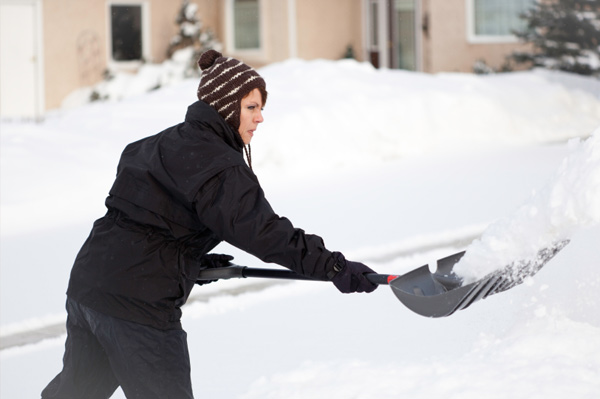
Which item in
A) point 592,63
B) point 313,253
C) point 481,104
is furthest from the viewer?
point 592,63

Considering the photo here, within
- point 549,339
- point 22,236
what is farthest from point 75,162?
point 549,339

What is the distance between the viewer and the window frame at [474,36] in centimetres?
1686

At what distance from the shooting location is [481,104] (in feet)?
40.2

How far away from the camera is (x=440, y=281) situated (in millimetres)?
3236

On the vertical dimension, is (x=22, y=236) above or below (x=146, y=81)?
below

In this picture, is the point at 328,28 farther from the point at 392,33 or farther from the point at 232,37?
the point at 232,37

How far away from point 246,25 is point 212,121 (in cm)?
1705

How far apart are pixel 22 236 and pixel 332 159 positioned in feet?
13.6

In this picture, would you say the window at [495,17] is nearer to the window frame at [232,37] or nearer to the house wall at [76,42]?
the window frame at [232,37]

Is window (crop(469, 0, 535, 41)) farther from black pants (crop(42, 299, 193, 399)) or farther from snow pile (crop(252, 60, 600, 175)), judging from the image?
black pants (crop(42, 299, 193, 399))

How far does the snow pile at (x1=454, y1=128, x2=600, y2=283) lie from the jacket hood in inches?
40.3

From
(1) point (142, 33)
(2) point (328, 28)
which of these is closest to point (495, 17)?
(2) point (328, 28)

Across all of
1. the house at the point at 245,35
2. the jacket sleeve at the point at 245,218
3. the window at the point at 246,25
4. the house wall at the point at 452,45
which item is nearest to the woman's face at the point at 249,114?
the jacket sleeve at the point at 245,218

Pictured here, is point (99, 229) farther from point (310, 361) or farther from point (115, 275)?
point (310, 361)
